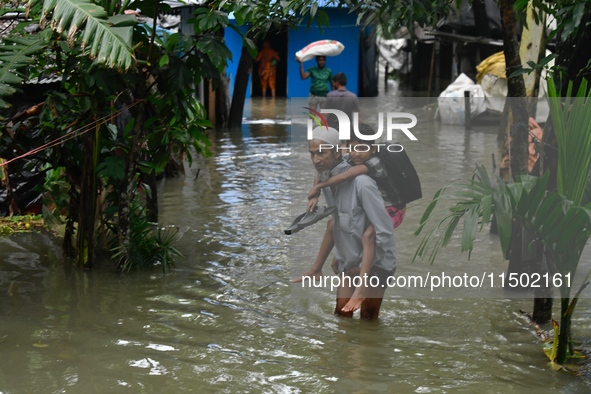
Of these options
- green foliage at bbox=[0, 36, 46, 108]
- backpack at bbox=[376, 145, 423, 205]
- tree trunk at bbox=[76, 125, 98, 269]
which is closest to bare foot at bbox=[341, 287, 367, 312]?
backpack at bbox=[376, 145, 423, 205]

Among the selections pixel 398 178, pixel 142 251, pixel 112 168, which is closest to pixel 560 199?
pixel 398 178

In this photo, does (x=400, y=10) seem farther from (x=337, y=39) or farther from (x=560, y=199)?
(x=337, y=39)

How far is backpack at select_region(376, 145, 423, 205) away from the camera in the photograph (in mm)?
5656

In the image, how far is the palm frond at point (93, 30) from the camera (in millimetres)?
5738

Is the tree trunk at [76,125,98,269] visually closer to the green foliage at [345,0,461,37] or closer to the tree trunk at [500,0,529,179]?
the green foliage at [345,0,461,37]

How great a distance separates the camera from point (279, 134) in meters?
17.3

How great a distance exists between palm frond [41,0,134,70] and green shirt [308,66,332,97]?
9.56 m

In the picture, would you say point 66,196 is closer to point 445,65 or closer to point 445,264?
point 445,264

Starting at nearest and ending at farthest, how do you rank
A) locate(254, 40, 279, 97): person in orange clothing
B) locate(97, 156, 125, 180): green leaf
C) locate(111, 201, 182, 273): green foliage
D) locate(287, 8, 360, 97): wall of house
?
locate(97, 156, 125, 180): green leaf < locate(111, 201, 182, 273): green foliage < locate(287, 8, 360, 97): wall of house < locate(254, 40, 279, 97): person in orange clothing

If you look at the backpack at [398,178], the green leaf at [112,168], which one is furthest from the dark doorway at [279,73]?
the backpack at [398,178]

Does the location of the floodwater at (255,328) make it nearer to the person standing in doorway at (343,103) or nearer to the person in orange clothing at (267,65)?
the person standing in doorway at (343,103)

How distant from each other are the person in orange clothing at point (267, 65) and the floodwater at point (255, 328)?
1920cm

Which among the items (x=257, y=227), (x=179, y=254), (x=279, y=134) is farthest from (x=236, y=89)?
(x=179, y=254)

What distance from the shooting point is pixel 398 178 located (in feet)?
18.6
